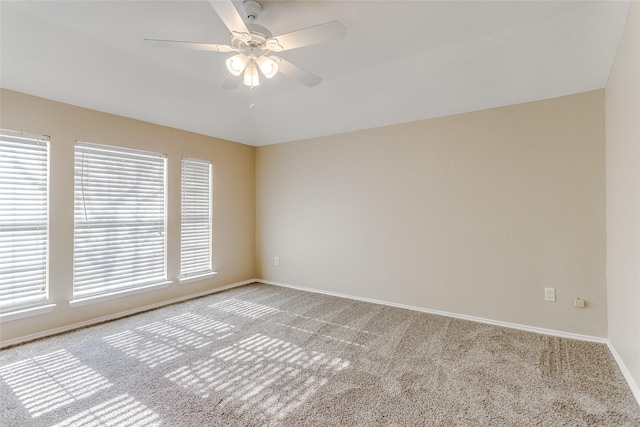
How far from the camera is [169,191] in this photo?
3846 mm

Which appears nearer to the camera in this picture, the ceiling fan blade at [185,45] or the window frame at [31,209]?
the ceiling fan blade at [185,45]

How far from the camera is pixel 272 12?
2104 mm

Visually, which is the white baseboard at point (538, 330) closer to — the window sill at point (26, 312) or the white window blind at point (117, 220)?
the white window blind at point (117, 220)

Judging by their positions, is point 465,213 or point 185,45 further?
point 465,213

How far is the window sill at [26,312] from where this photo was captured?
2.62 m

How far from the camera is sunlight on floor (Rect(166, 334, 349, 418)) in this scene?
189 cm

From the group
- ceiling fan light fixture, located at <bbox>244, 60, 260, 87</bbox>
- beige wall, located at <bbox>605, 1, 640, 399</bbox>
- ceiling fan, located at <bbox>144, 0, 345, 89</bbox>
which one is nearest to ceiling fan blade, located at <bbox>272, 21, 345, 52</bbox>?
ceiling fan, located at <bbox>144, 0, 345, 89</bbox>

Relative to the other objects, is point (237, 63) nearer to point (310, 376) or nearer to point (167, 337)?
point (310, 376)

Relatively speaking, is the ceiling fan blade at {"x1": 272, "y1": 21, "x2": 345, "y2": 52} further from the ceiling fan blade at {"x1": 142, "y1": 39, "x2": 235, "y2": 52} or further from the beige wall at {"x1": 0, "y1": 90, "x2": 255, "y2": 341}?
the beige wall at {"x1": 0, "y1": 90, "x2": 255, "y2": 341}

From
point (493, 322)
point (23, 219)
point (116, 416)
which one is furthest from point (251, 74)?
point (493, 322)

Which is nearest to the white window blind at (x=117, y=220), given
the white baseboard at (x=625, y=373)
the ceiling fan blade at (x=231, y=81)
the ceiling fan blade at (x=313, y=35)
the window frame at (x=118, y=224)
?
the window frame at (x=118, y=224)

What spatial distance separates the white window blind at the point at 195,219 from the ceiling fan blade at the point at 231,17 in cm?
262

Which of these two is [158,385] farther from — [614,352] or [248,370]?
[614,352]

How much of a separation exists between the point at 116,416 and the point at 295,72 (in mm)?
2520
